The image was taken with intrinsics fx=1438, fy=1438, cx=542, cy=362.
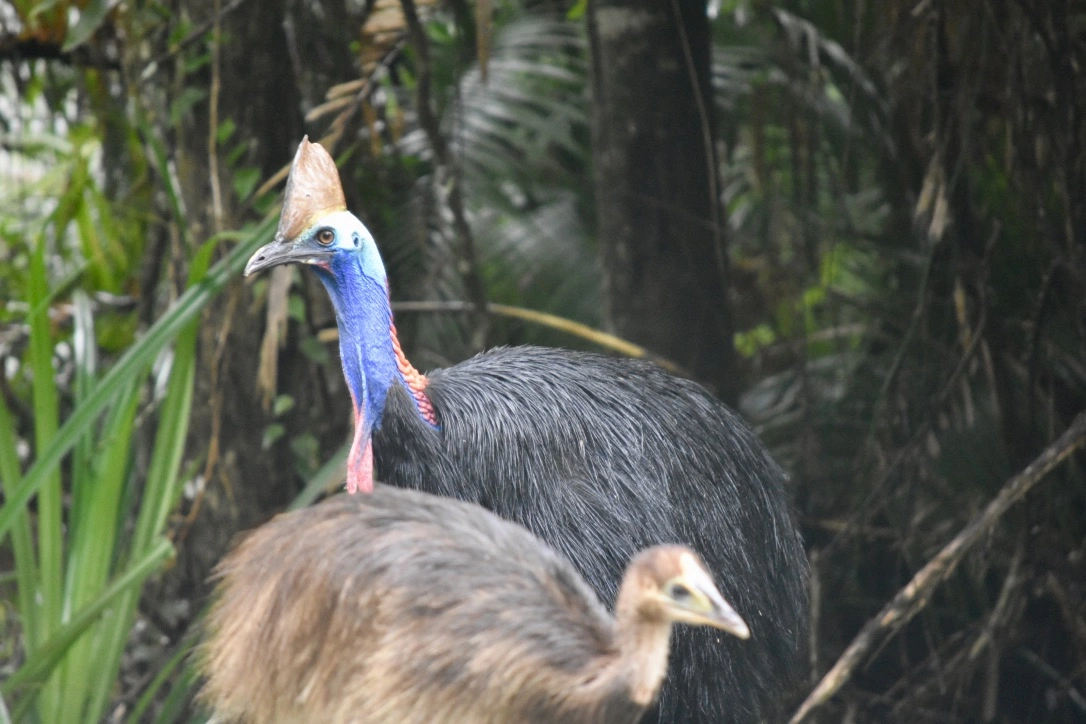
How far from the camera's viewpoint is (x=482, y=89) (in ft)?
13.7

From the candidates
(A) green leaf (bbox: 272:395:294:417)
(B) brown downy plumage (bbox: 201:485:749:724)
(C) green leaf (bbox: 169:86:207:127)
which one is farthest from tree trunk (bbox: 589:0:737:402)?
(B) brown downy plumage (bbox: 201:485:749:724)

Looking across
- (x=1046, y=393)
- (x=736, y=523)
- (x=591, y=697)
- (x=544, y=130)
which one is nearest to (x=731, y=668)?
(x=736, y=523)

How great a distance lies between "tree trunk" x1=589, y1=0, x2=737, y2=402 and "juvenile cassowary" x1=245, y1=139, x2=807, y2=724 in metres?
1.02

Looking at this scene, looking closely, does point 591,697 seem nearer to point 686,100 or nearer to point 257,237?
point 257,237

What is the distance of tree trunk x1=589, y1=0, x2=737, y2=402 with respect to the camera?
3.42 m

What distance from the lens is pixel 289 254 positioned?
2123 mm

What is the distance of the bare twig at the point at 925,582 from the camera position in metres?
2.45

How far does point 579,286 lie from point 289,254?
1.98 metres

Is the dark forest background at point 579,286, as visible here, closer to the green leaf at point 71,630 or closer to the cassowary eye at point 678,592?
the green leaf at point 71,630

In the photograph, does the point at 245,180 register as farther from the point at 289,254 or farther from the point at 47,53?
the point at 289,254

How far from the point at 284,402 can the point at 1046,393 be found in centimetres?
172

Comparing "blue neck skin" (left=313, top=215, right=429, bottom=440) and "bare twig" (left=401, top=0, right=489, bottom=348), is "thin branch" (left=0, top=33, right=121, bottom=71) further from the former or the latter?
"blue neck skin" (left=313, top=215, right=429, bottom=440)

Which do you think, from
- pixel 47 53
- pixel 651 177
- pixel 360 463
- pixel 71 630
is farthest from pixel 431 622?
pixel 47 53

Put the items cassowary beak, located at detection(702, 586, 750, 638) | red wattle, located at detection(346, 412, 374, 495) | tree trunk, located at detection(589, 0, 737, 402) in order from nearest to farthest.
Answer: cassowary beak, located at detection(702, 586, 750, 638), red wattle, located at detection(346, 412, 374, 495), tree trunk, located at detection(589, 0, 737, 402)
